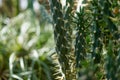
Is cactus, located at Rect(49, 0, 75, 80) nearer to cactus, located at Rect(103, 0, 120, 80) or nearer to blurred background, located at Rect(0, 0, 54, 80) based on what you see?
cactus, located at Rect(103, 0, 120, 80)

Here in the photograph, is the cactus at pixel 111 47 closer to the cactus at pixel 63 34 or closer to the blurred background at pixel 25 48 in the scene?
the cactus at pixel 63 34

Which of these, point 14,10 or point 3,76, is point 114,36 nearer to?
point 3,76

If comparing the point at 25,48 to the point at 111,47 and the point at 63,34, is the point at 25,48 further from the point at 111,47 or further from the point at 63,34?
the point at 111,47

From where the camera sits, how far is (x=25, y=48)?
2.88m

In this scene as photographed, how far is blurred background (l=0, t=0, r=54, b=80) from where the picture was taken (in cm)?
257

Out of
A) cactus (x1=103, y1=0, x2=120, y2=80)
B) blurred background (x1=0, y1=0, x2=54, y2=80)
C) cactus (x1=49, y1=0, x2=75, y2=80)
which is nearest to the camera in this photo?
cactus (x1=103, y1=0, x2=120, y2=80)

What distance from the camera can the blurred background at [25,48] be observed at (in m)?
2.57

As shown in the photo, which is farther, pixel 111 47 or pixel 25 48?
pixel 25 48

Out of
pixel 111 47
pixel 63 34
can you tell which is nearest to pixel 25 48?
pixel 63 34

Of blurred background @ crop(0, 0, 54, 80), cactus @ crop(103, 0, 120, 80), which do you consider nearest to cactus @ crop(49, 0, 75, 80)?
cactus @ crop(103, 0, 120, 80)

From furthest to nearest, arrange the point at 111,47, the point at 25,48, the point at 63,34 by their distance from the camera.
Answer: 1. the point at 25,48
2. the point at 63,34
3. the point at 111,47

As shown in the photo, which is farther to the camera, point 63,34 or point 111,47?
point 63,34

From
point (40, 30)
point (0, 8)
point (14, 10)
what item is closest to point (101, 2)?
point (40, 30)

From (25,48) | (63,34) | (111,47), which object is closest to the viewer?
(111,47)
